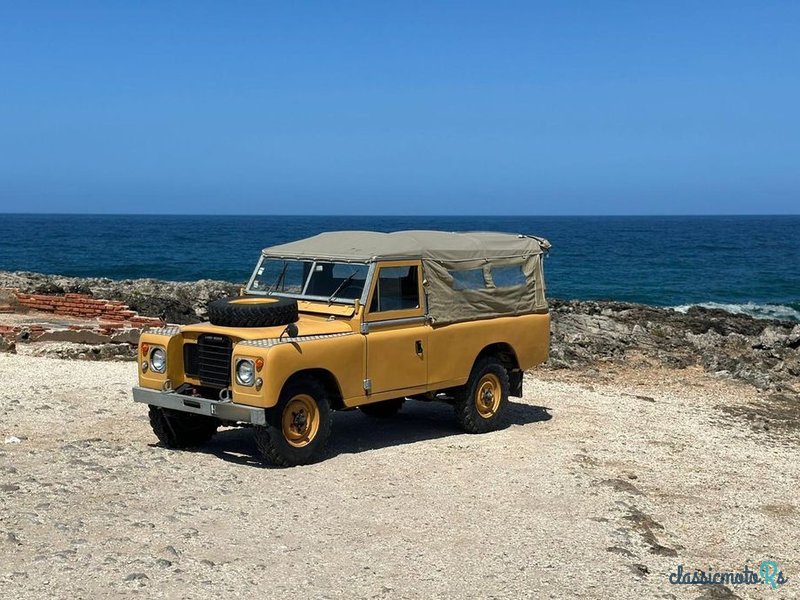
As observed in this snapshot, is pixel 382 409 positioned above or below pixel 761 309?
above

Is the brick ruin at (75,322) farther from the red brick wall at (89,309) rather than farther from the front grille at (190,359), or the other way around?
the front grille at (190,359)

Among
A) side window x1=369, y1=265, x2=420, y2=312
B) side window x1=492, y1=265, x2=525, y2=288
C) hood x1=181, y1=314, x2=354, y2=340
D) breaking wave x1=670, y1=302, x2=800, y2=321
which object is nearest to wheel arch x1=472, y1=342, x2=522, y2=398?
side window x1=492, y1=265, x2=525, y2=288

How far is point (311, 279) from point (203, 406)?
89.8 inches

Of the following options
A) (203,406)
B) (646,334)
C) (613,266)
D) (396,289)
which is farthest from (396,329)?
(613,266)

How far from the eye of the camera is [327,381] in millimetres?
10805

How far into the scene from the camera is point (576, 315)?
27328 millimetres

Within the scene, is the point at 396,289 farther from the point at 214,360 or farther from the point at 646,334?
the point at 646,334

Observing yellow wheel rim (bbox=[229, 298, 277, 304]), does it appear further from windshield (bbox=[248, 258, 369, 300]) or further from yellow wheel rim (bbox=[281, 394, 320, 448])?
yellow wheel rim (bbox=[281, 394, 320, 448])

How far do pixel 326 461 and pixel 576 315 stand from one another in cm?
1739

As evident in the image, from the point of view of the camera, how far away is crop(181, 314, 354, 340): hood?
10.4 m

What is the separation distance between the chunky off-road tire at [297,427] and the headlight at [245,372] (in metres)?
0.40

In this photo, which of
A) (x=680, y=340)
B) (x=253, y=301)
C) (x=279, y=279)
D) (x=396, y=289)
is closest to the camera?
(x=253, y=301)

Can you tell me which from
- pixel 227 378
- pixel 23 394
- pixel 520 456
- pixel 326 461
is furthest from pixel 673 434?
pixel 23 394

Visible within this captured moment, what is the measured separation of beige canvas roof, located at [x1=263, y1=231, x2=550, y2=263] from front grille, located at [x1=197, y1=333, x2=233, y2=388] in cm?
178
